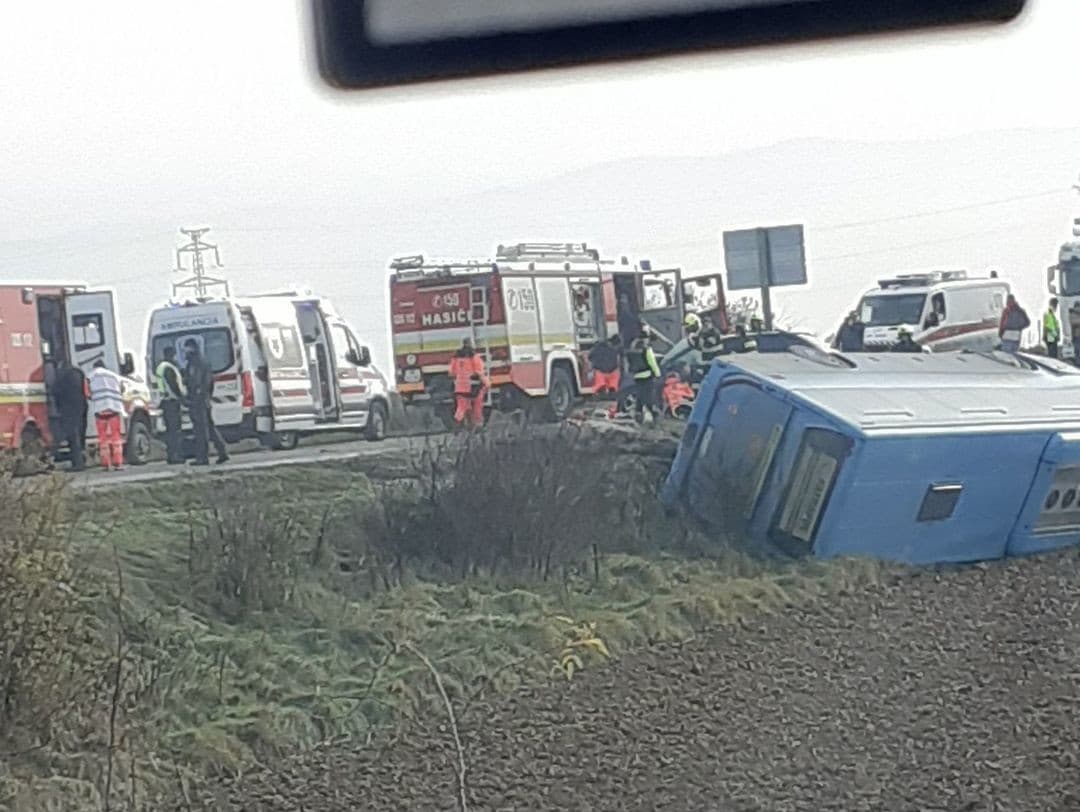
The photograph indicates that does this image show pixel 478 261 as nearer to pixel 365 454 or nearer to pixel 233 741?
pixel 365 454

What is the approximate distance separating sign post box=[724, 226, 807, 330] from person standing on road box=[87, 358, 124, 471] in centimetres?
215

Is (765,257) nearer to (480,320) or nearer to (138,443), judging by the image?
(480,320)

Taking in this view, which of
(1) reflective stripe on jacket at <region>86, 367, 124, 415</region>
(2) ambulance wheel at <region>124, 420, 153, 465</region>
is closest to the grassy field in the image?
(2) ambulance wheel at <region>124, 420, 153, 465</region>

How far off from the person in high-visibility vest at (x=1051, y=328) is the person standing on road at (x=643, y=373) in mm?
1422

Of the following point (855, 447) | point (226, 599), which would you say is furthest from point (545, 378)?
point (226, 599)

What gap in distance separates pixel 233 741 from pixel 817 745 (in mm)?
1616

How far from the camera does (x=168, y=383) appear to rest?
7289 mm

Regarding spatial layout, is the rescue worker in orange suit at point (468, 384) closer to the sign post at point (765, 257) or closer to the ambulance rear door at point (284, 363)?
the ambulance rear door at point (284, 363)

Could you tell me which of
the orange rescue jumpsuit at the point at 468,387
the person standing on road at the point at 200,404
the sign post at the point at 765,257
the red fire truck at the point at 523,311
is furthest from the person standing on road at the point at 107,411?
the sign post at the point at 765,257

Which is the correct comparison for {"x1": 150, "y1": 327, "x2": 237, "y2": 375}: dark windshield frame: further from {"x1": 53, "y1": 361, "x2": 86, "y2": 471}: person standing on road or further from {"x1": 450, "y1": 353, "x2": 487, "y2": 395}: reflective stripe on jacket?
{"x1": 450, "y1": 353, "x2": 487, "y2": 395}: reflective stripe on jacket

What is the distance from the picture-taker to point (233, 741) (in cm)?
570

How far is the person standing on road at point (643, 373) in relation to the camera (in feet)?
24.3

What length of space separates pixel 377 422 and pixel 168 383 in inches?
29.3

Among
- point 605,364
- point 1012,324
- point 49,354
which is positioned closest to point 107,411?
point 49,354
